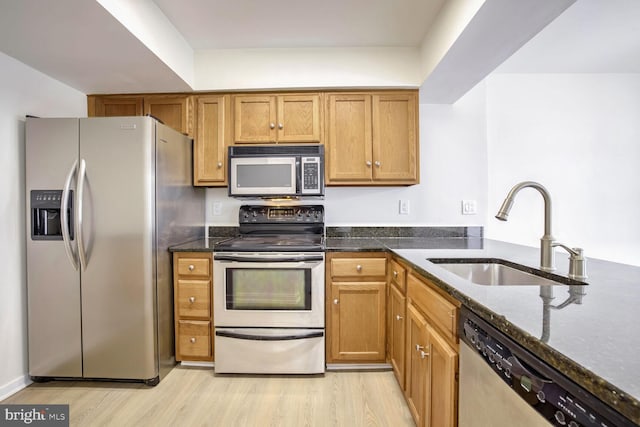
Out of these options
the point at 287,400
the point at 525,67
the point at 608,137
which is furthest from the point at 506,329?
the point at 608,137

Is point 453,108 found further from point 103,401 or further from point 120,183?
point 103,401

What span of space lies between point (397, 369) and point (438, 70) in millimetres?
1943

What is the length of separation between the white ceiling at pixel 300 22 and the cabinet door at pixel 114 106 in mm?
685

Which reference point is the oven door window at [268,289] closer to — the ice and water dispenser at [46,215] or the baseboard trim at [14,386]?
the ice and water dispenser at [46,215]

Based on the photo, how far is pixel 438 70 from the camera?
6.66ft

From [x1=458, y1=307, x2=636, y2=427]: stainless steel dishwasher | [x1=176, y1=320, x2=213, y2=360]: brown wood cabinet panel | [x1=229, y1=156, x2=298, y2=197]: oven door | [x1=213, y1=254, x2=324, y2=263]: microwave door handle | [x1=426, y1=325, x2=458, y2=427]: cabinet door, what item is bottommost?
[x1=176, y1=320, x2=213, y2=360]: brown wood cabinet panel

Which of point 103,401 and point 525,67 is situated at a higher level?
point 525,67

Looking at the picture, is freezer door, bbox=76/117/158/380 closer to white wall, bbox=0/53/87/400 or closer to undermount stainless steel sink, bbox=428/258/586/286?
white wall, bbox=0/53/87/400

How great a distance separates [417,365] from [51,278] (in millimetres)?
2244

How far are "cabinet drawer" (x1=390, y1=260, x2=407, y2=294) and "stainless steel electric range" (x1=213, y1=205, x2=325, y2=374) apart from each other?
1.53 ft

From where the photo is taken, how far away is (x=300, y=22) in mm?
2041

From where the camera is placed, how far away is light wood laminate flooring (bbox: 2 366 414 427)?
1.67 m

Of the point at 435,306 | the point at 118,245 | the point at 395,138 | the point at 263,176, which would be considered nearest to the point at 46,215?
the point at 118,245

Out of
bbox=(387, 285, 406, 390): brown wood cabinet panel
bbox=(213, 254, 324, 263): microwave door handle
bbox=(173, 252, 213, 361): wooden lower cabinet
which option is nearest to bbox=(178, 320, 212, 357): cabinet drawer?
bbox=(173, 252, 213, 361): wooden lower cabinet
